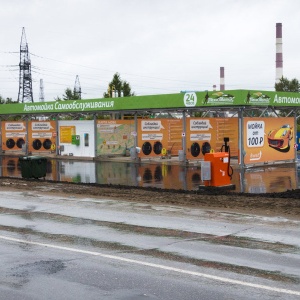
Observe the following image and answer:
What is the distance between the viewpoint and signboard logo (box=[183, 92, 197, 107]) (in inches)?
1219

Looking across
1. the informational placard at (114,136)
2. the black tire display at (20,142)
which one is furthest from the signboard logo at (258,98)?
the black tire display at (20,142)

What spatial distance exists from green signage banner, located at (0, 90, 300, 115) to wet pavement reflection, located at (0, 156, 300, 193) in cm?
335

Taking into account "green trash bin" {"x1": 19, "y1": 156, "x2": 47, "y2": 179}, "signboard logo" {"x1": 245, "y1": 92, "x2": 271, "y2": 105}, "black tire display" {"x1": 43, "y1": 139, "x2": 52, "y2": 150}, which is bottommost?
"green trash bin" {"x1": 19, "y1": 156, "x2": 47, "y2": 179}

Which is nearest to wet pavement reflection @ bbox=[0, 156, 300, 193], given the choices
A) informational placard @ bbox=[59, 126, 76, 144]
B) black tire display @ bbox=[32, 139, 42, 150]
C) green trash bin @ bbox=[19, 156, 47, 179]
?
green trash bin @ bbox=[19, 156, 47, 179]

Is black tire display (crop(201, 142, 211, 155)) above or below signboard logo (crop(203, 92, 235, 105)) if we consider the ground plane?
below

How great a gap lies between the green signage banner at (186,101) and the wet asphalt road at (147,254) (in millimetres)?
15185

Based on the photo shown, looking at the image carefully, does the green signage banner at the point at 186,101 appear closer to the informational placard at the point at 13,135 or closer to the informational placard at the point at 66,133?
the informational placard at the point at 66,133

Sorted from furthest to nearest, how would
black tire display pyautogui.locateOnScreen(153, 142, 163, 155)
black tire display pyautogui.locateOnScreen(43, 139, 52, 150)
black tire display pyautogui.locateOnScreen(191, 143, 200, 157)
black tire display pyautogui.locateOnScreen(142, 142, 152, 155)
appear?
black tire display pyautogui.locateOnScreen(43, 139, 52, 150)
black tire display pyautogui.locateOnScreen(153, 142, 163, 155)
black tire display pyautogui.locateOnScreen(142, 142, 152, 155)
black tire display pyautogui.locateOnScreen(191, 143, 200, 157)

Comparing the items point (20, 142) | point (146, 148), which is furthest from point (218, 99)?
point (20, 142)

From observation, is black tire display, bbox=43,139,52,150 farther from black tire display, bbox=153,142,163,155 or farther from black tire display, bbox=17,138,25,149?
black tire display, bbox=153,142,163,155

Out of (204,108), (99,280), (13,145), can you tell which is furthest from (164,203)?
(13,145)

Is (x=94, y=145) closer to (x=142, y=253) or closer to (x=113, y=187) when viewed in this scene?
(x=113, y=187)

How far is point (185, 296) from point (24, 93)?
76947 mm

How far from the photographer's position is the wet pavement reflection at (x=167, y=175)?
72.1ft
